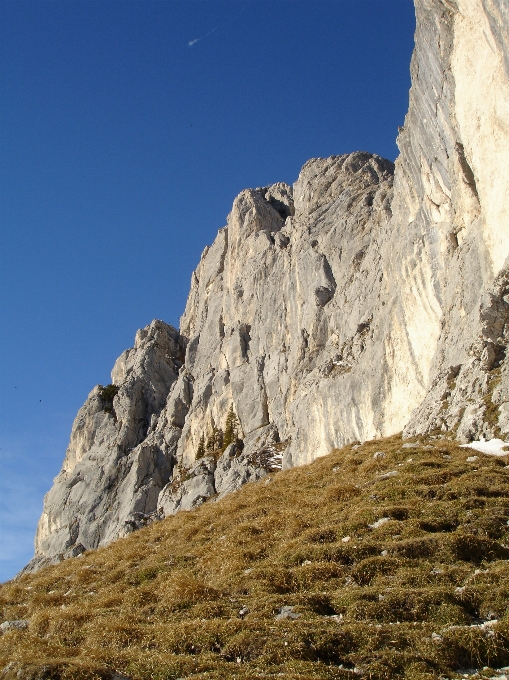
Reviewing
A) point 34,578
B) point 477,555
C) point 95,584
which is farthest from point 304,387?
point 477,555

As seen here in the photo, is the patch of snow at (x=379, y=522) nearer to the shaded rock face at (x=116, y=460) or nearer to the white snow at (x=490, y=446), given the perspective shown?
the white snow at (x=490, y=446)

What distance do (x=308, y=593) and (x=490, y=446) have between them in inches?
577

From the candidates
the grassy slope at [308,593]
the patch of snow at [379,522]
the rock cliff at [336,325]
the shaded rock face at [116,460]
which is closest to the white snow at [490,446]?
the rock cliff at [336,325]

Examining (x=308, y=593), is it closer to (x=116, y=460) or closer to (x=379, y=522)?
(x=379, y=522)

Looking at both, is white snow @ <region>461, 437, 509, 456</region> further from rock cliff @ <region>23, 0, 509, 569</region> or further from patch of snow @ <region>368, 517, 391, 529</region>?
patch of snow @ <region>368, 517, 391, 529</region>

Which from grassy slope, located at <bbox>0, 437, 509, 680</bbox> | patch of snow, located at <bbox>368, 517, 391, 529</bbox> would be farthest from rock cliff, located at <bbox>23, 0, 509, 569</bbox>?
patch of snow, located at <bbox>368, 517, 391, 529</bbox>

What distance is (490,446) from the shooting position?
2592 cm

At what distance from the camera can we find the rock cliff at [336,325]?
3541cm

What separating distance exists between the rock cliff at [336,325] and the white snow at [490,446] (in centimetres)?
50

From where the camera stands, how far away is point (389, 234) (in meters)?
57.7

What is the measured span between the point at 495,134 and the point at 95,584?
31506mm

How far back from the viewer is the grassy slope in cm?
1116

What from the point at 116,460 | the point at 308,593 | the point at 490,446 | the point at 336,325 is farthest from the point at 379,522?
the point at 116,460

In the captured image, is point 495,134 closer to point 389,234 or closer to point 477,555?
point 389,234
